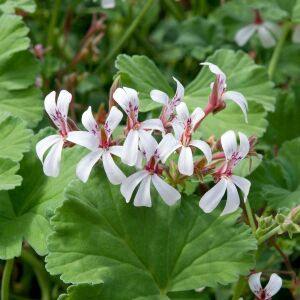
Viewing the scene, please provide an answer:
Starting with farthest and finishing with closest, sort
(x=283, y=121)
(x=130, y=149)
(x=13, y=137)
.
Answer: (x=283, y=121)
(x=13, y=137)
(x=130, y=149)

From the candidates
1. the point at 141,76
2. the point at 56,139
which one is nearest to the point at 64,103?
the point at 56,139

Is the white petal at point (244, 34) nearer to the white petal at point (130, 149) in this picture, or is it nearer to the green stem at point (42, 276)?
the green stem at point (42, 276)

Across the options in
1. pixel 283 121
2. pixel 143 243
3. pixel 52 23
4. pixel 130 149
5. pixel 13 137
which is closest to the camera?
pixel 130 149

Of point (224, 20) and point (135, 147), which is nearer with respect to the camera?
point (135, 147)

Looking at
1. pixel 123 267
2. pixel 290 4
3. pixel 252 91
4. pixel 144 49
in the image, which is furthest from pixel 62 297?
pixel 144 49

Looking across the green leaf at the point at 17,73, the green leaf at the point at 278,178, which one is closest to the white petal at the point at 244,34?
the green leaf at the point at 278,178

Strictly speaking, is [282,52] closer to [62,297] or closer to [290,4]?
[290,4]

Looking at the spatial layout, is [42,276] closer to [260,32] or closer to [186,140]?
[186,140]
